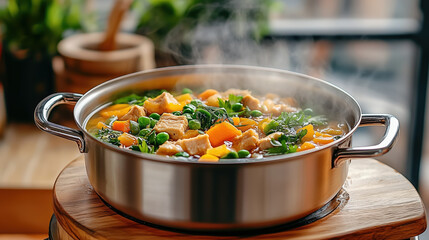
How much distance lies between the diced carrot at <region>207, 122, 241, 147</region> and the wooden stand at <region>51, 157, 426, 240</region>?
294 millimetres

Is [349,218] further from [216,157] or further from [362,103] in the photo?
[362,103]

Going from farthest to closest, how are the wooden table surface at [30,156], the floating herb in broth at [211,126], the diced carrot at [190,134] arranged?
the wooden table surface at [30,156]
the diced carrot at [190,134]
the floating herb in broth at [211,126]

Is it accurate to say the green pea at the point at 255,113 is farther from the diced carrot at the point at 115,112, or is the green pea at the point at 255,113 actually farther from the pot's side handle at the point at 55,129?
the pot's side handle at the point at 55,129

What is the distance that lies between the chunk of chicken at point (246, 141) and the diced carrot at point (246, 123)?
12 cm

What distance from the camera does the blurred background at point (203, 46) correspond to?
295cm

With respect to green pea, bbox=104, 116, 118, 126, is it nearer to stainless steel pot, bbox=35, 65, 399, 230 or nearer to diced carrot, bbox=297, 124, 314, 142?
stainless steel pot, bbox=35, 65, 399, 230

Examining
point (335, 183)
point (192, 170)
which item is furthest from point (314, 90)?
point (192, 170)

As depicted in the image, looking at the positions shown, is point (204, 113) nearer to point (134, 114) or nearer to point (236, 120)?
point (236, 120)

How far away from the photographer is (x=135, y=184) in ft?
3.88

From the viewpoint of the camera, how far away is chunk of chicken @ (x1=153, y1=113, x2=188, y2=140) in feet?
4.67

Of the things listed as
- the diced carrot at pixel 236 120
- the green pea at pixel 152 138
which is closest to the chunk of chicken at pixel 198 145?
the green pea at pixel 152 138

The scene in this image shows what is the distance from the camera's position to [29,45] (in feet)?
10.1

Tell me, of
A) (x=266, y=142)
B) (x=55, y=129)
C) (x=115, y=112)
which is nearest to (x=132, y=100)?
(x=115, y=112)

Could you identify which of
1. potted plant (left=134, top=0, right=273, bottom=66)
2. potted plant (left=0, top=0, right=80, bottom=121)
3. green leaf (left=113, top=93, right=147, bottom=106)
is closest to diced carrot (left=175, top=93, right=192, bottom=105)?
green leaf (left=113, top=93, right=147, bottom=106)
